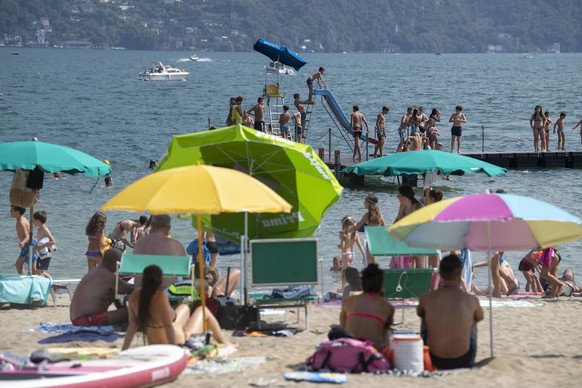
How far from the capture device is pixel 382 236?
35.2 ft

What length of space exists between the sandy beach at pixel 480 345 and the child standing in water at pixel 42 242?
110cm

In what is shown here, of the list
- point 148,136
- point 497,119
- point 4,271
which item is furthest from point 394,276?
point 497,119

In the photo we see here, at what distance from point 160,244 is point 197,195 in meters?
1.91

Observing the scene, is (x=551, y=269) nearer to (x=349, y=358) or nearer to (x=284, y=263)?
(x=284, y=263)

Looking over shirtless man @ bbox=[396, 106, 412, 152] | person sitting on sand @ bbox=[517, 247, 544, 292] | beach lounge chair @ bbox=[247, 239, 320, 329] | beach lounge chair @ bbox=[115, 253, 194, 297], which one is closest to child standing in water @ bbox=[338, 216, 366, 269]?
person sitting on sand @ bbox=[517, 247, 544, 292]

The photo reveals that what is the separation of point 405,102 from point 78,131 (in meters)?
31.0

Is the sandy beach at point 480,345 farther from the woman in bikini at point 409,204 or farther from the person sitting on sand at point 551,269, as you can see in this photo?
the woman in bikini at point 409,204

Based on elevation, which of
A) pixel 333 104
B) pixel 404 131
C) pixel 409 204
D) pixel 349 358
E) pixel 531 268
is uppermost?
pixel 333 104

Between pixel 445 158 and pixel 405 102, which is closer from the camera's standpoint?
pixel 445 158

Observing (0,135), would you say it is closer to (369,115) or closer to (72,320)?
(369,115)

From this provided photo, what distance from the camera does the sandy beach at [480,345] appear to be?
809 cm

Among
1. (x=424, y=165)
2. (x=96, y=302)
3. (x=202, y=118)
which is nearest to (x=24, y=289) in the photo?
(x=96, y=302)

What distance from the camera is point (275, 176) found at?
1102 cm

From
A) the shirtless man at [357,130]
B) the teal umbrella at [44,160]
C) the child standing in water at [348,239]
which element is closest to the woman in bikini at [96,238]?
the teal umbrella at [44,160]
